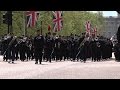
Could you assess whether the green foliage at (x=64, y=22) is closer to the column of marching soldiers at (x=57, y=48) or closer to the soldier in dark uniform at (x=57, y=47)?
the column of marching soldiers at (x=57, y=48)

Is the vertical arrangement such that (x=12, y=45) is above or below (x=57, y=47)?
above

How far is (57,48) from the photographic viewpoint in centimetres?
3391

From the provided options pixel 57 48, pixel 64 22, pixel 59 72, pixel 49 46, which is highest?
pixel 64 22

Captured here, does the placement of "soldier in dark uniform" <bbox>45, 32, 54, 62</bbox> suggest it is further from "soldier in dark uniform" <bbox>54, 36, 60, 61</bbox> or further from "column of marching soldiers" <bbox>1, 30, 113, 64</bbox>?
"soldier in dark uniform" <bbox>54, 36, 60, 61</bbox>

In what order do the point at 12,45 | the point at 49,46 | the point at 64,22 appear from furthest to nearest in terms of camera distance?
the point at 64,22 → the point at 49,46 → the point at 12,45

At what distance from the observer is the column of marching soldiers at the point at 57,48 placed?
3177 cm

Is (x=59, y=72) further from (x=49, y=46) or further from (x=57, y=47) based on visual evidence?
(x=57, y=47)

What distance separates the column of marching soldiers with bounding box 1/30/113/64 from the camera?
104ft

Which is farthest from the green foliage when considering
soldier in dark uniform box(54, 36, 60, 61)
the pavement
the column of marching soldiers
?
the pavement

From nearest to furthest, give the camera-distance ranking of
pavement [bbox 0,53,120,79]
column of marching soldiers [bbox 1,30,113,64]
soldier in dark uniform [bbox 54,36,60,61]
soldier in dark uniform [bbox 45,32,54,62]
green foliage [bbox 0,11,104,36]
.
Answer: pavement [bbox 0,53,120,79]
column of marching soldiers [bbox 1,30,113,64]
soldier in dark uniform [bbox 45,32,54,62]
soldier in dark uniform [bbox 54,36,60,61]
green foliage [bbox 0,11,104,36]

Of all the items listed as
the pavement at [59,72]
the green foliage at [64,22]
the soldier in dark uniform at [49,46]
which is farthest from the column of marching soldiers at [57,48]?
the green foliage at [64,22]

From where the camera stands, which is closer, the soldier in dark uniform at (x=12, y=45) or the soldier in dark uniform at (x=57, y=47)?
the soldier in dark uniform at (x=12, y=45)

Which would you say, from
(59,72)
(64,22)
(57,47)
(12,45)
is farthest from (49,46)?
(64,22)
